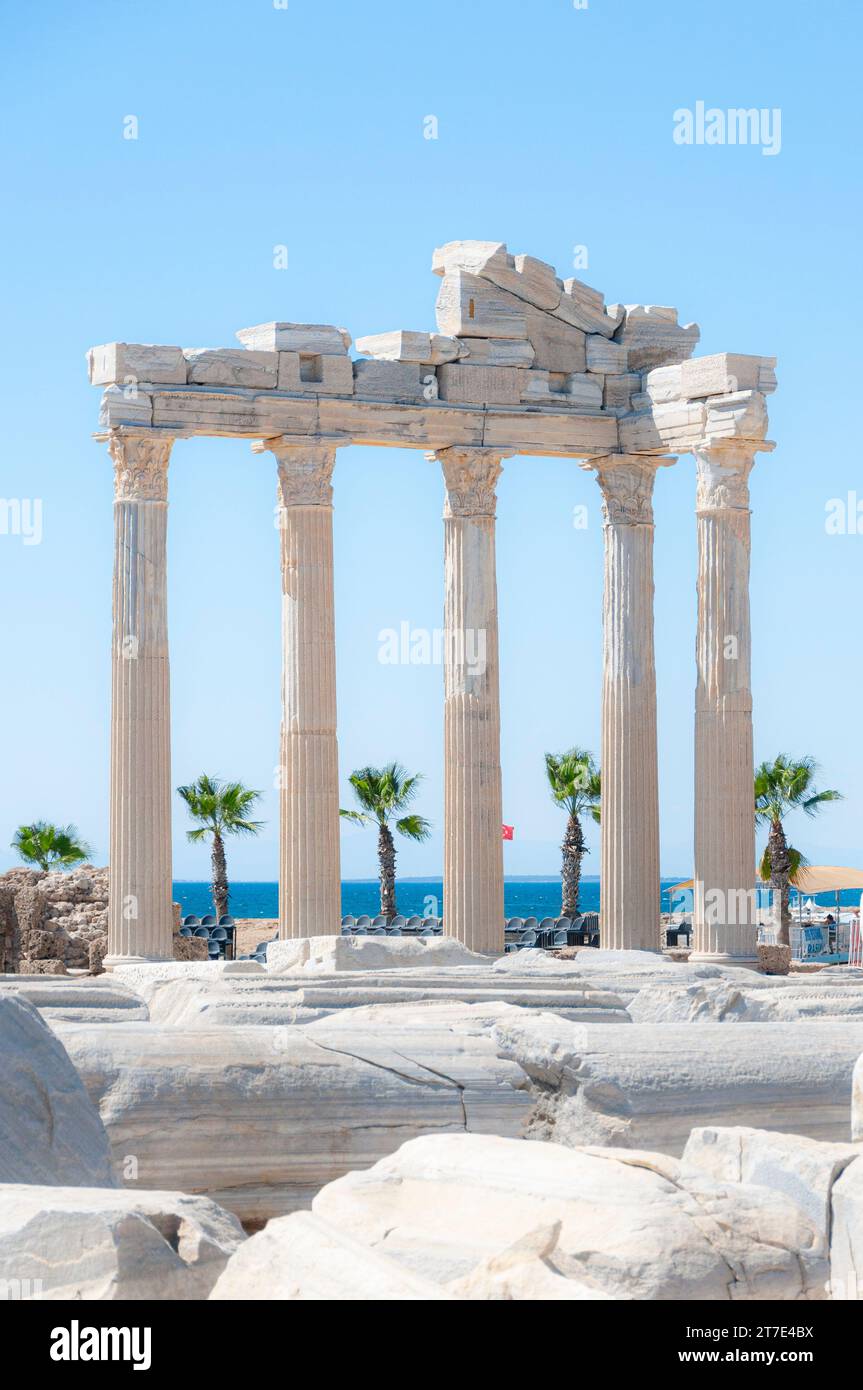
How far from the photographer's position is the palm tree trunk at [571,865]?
173 feet

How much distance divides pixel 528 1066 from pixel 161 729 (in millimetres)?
16171

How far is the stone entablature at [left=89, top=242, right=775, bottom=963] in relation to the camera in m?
27.3

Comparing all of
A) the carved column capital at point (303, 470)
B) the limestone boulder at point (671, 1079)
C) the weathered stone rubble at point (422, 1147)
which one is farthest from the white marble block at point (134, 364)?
the limestone boulder at point (671, 1079)

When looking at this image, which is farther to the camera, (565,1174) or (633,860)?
(633,860)

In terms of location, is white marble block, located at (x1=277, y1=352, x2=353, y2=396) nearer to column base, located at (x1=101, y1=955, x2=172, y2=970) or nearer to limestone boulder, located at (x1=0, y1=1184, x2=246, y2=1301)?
column base, located at (x1=101, y1=955, x2=172, y2=970)

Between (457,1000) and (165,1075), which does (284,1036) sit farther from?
(457,1000)

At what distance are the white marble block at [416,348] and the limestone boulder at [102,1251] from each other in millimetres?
21536

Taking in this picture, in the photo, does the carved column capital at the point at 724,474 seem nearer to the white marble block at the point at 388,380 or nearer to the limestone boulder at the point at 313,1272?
the white marble block at the point at 388,380

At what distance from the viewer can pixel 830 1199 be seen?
29.4 ft

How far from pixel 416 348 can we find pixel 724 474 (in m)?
4.27

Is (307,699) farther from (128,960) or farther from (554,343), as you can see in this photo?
(554,343)

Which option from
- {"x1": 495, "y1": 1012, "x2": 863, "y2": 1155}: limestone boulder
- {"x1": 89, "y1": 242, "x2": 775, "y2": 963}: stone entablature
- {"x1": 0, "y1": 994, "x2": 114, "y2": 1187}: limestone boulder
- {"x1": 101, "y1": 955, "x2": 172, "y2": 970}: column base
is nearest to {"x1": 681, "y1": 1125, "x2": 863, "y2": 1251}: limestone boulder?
{"x1": 495, "y1": 1012, "x2": 863, "y2": 1155}: limestone boulder
